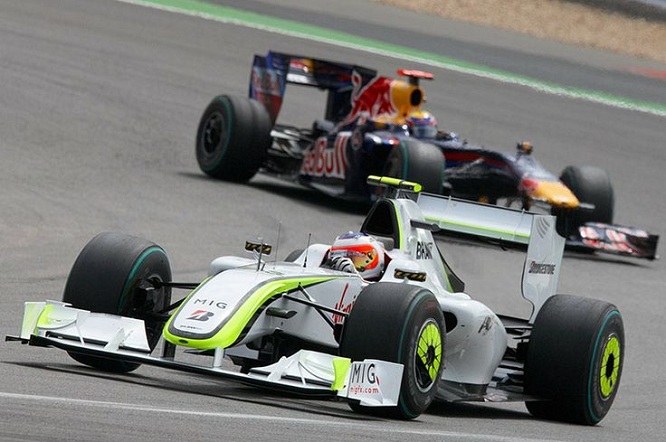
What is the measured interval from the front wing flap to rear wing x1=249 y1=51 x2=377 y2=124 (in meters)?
11.4

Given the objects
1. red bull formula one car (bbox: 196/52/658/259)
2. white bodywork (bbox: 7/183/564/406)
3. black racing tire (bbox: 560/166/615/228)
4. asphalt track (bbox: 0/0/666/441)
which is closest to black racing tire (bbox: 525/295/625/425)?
asphalt track (bbox: 0/0/666/441)

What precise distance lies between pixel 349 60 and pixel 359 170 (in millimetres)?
10431

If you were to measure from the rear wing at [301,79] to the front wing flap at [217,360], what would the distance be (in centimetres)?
1140

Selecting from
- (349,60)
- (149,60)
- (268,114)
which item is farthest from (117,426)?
(349,60)

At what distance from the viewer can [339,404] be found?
9.06 metres

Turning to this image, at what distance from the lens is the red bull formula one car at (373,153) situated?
59.8 ft

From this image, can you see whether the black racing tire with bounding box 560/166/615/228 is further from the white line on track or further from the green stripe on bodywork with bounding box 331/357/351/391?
the green stripe on bodywork with bounding box 331/357/351/391

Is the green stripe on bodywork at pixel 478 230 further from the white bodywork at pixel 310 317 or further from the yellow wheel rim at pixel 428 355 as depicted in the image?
the yellow wheel rim at pixel 428 355

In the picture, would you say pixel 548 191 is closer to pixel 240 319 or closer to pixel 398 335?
pixel 398 335

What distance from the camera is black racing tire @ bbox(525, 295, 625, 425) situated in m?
9.73

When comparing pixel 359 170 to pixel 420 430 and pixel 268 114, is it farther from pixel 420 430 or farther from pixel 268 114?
pixel 420 430

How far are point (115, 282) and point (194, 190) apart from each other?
31.7 ft

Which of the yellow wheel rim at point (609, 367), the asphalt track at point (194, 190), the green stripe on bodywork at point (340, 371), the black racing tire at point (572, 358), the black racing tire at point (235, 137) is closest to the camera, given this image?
the asphalt track at point (194, 190)

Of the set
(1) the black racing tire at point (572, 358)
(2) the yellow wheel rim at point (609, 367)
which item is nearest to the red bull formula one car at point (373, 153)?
(2) the yellow wheel rim at point (609, 367)
